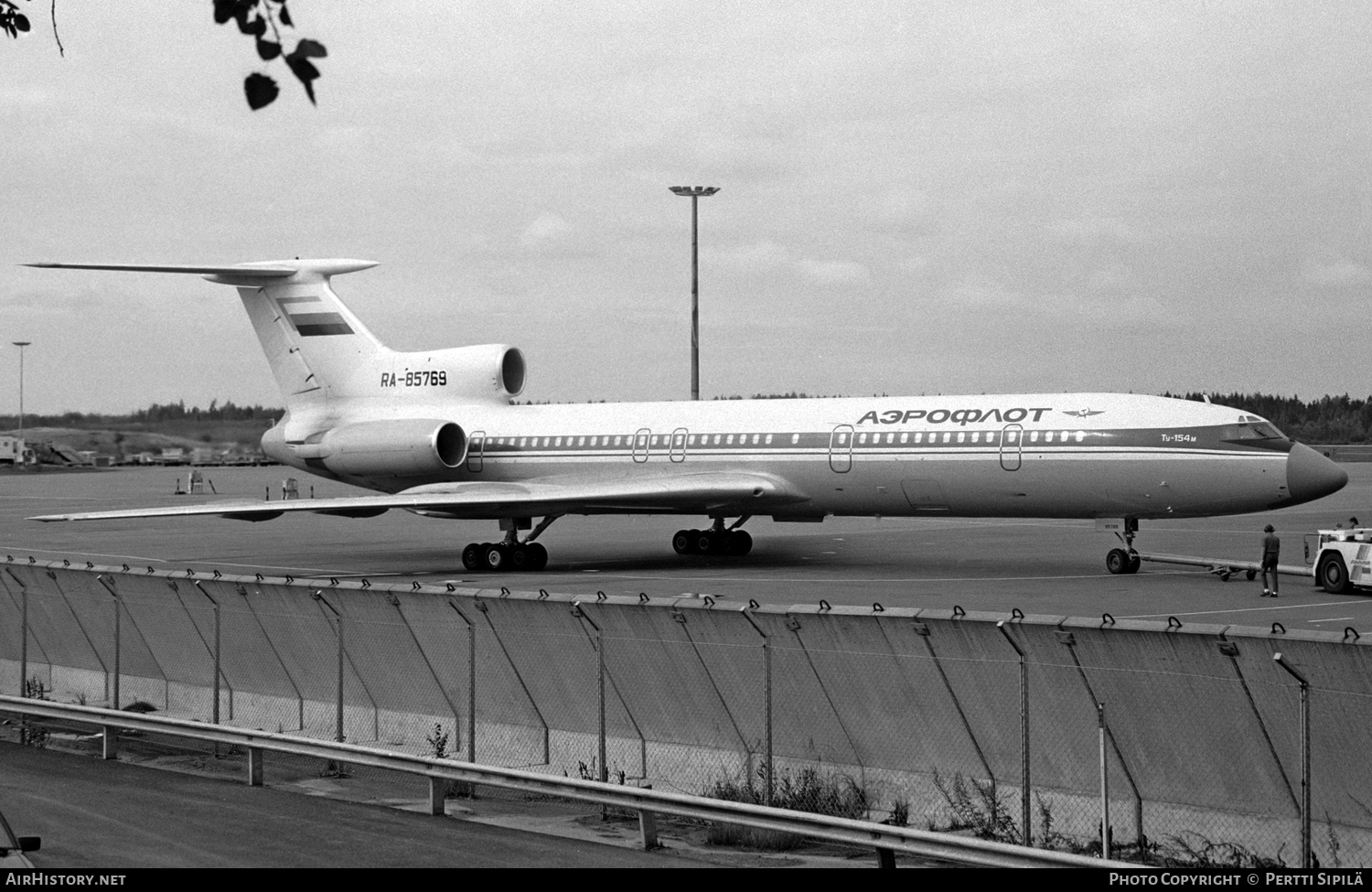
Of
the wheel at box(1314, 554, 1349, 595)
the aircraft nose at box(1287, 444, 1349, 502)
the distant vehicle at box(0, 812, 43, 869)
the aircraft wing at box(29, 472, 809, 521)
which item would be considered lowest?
the distant vehicle at box(0, 812, 43, 869)

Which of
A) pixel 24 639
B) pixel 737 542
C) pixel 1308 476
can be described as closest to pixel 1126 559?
pixel 1308 476

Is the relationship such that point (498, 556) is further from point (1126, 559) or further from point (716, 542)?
point (1126, 559)

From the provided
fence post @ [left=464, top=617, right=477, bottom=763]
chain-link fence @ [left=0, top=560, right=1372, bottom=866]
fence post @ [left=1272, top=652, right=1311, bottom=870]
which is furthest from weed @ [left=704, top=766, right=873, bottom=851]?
fence post @ [left=1272, top=652, right=1311, bottom=870]

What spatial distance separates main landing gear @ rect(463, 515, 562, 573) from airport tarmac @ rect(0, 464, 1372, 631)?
0.37 m

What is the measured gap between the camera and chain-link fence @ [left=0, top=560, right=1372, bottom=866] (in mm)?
10039

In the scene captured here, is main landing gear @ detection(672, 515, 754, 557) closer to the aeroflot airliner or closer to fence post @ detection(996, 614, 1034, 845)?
the aeroflot airliner

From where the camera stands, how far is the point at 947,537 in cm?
4128

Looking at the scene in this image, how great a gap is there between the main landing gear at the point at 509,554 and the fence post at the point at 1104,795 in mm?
22593

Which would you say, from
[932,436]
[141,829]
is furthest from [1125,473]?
[141,829]

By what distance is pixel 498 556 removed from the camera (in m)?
32.8

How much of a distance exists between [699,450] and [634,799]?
2163 centimetres

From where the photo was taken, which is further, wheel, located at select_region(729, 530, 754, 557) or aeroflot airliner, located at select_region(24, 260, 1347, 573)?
wheel, located at select_region(729, 530, 754, 557)
